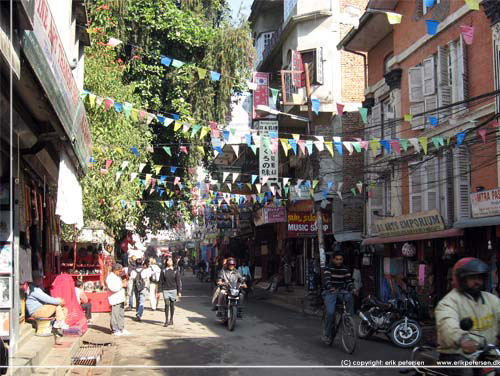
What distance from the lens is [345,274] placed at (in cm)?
1141

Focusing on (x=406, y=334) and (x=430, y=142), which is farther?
(x=430, y=142)

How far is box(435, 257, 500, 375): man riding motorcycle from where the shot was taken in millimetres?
4723

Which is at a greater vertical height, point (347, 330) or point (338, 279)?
point (338, 279)

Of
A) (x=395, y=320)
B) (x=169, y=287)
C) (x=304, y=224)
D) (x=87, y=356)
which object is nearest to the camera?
(x=87, y=356)

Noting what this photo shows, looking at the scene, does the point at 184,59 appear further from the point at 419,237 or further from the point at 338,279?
the point at 338,279

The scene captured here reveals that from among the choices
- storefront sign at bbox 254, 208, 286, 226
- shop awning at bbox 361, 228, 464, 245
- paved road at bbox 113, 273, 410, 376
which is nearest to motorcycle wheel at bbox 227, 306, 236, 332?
paved road at bbox 113, 273, 410, 376

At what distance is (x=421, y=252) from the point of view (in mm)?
16891

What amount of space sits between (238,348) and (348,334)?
2.10 meters

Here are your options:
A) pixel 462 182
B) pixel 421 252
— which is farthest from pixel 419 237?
pixel 462 182

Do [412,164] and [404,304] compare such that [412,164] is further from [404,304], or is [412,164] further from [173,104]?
[173,104]

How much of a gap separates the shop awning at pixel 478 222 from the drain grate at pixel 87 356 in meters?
8.50

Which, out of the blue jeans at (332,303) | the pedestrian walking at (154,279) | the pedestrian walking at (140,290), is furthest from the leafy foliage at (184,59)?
the blue jeans at (332,303)

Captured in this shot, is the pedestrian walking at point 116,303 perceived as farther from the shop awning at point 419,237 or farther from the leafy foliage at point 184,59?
the leafy foliage at point 184,59

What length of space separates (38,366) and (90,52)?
9.73m
